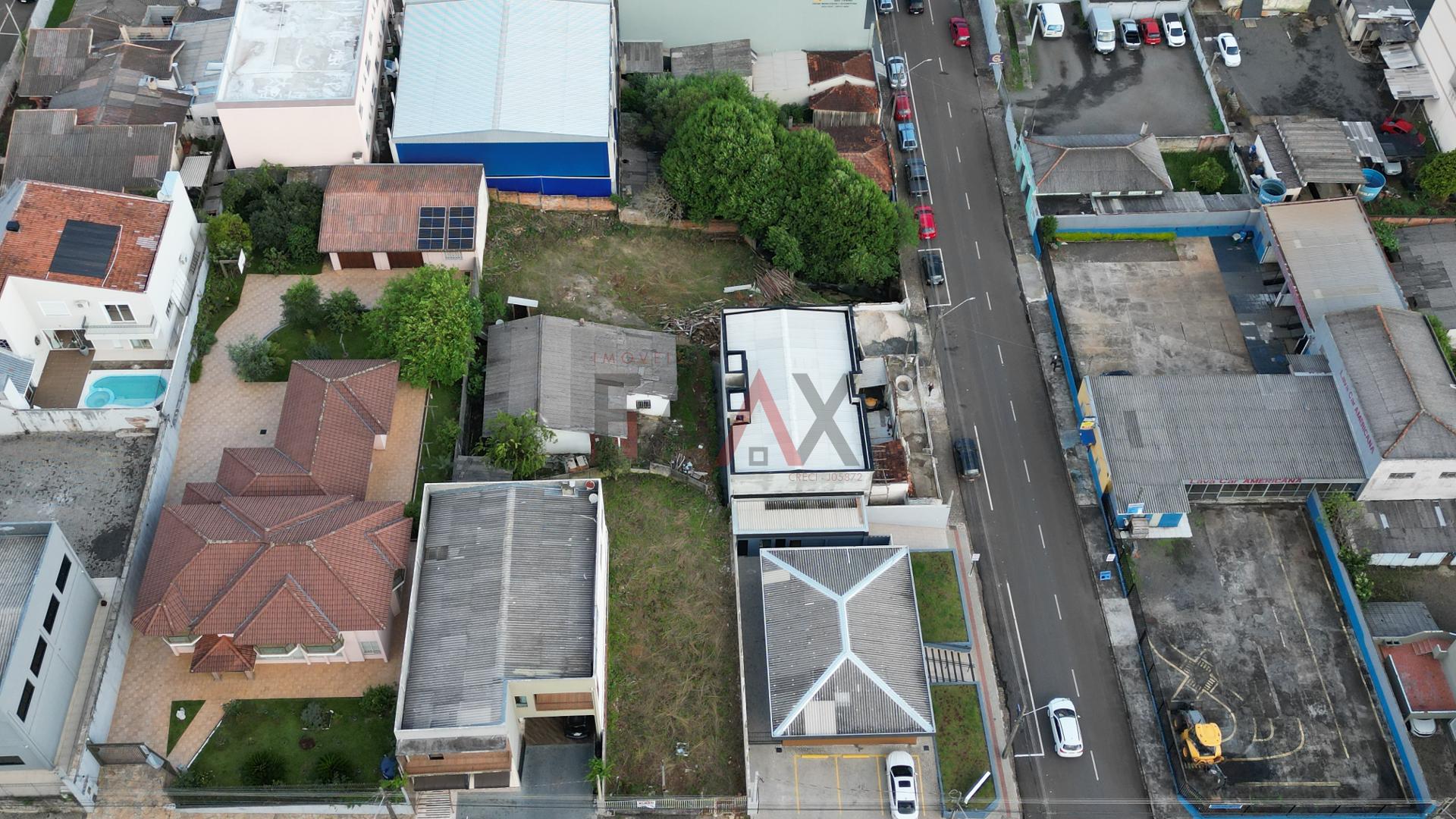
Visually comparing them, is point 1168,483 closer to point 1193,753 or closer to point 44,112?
point 1193,753

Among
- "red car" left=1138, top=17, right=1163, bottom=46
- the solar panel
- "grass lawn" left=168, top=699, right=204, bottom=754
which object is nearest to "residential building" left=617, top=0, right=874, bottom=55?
"red car" left=1138, top=17, right=1163, bottom=46

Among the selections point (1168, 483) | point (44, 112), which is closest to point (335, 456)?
point (44, 112)

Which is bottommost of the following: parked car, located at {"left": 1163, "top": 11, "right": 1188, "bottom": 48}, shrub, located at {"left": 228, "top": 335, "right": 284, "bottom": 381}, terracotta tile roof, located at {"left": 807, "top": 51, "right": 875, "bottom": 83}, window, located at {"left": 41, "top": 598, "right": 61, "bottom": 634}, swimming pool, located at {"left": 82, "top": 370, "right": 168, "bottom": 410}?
window, located at {"left": 41, "top": 598, "right": 61, "bottom": 634}

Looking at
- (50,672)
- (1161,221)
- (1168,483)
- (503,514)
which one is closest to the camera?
(50,672)

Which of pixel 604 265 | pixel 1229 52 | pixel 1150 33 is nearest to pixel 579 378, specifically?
pixel 604 265

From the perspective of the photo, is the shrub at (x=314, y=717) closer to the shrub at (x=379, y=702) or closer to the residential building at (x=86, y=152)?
the shrub at (x=379, y=702)

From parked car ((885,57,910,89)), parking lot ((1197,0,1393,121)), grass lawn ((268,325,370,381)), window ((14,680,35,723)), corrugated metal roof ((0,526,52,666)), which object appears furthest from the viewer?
parked car ((885,57,910,89))

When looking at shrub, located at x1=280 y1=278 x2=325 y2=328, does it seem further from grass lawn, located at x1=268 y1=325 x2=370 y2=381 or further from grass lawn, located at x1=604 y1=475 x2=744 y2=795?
grass lawn, located at x1=604 y1=475 x2=744 y2=795

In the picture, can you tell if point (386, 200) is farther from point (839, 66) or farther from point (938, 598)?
point (938, 598)
